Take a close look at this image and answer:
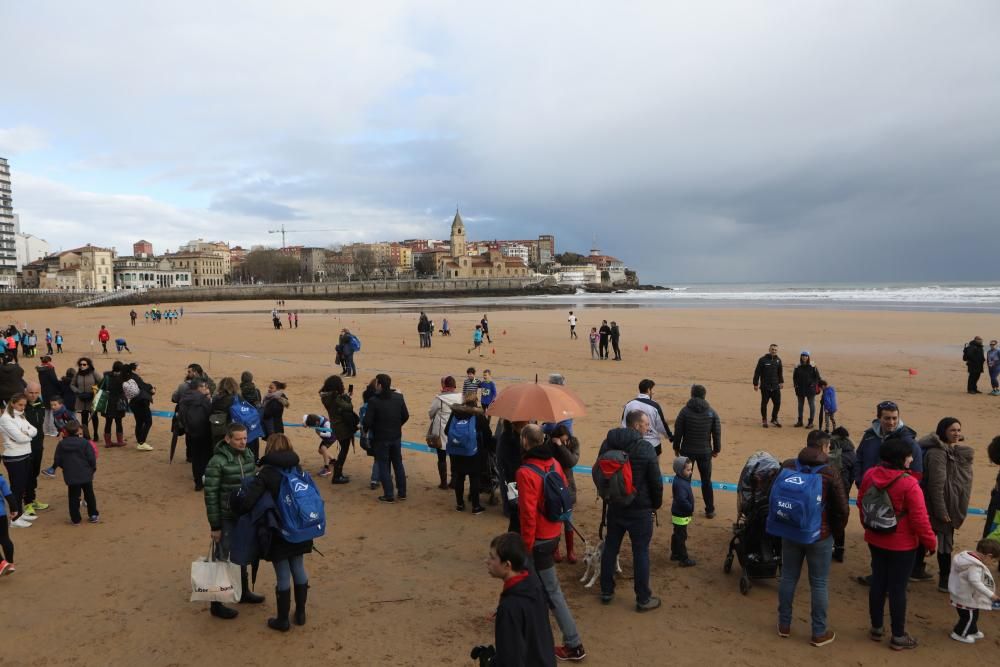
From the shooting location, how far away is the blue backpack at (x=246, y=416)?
736cm

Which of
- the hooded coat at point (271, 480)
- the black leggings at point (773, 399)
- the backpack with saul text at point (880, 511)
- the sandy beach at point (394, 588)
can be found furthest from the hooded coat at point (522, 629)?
the black leggings at point (773, 399)

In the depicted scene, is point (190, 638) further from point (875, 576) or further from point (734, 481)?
point (734, 481)

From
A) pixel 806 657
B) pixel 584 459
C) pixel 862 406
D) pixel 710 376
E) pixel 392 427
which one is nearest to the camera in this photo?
pixel 806 657

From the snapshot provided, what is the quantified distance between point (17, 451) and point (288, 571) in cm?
410

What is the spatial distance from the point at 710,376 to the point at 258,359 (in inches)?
591

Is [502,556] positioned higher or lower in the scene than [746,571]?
higher

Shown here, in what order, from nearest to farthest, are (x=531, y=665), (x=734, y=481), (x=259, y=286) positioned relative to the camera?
(x=531, y=665), (x=734, y=481), (x=259, y=286)

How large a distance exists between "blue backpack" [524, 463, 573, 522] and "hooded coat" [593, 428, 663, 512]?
0.62 meters

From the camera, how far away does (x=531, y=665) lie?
9.47ft

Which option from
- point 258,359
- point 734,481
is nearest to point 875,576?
point 734,481

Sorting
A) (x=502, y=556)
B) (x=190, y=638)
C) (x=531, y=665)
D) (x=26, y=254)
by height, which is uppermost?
(x=26, y=254)

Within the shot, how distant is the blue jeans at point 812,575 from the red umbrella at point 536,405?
2.19m

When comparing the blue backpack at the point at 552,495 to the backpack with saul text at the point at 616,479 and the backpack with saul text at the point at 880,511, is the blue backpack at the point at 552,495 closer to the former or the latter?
the backpack with saul text at the point at 616,479

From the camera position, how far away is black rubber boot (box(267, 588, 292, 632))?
184 inches
